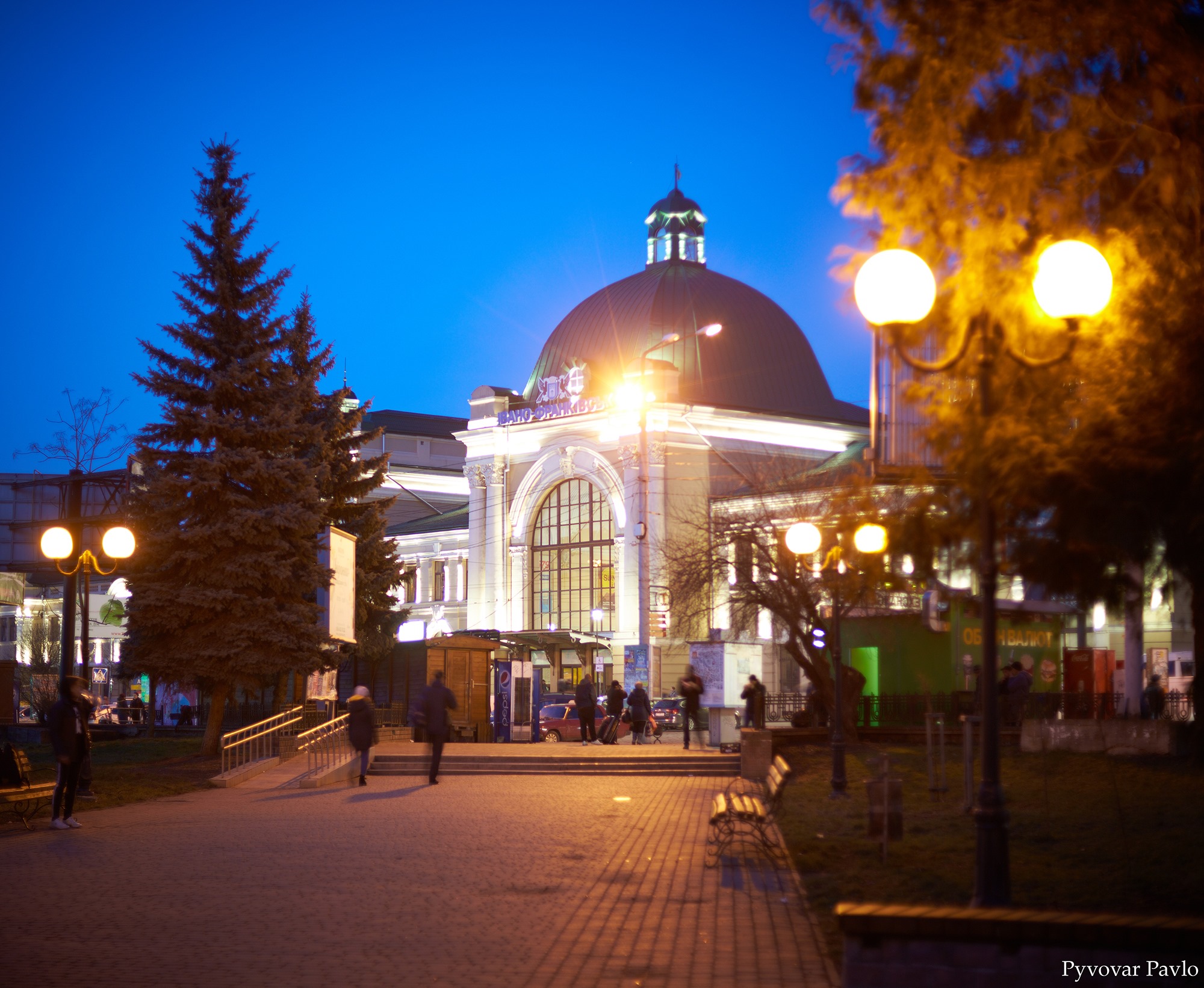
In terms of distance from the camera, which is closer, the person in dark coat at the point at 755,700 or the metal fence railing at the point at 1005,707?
the metal fence railing at the point at 1005,707

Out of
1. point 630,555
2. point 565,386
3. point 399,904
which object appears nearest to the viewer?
point 399,904

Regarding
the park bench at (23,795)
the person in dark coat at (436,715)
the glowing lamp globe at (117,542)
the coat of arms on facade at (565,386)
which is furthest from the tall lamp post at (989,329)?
the coat of arms on facade at (565,386)

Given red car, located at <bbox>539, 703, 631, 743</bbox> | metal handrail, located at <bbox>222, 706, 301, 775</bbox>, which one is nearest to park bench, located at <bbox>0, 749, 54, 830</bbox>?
metal handrail, located at <bbox>222, 706, 301, 775</bbox>

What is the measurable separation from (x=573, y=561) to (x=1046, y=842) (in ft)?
176

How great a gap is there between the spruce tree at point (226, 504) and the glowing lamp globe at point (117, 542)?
413 inches

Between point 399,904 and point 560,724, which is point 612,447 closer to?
A: point 560,724

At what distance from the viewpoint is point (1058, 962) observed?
5.93m

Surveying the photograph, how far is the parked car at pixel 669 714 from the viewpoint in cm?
4550

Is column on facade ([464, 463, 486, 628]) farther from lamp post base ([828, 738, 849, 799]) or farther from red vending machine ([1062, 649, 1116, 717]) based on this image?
lamp post base ([828, 738, 849, 799])

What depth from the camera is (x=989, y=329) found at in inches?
300

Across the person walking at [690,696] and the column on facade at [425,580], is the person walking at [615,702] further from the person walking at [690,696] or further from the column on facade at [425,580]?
the column on facade at [425,580]

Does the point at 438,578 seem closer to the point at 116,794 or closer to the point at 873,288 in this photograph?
the point at 116,794

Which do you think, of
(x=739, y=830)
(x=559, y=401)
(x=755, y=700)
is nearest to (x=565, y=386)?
(x=559, y=401)

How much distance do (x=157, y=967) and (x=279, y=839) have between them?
675 cm
